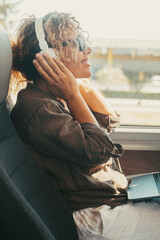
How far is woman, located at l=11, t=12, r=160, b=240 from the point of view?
1.09 metres

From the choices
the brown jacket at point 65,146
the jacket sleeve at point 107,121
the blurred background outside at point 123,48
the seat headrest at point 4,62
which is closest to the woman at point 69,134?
the brown jacket at point 65,146

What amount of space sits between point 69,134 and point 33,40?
1.30 feet

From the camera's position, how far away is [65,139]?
1.07 metres

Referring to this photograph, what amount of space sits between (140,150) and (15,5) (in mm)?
1095

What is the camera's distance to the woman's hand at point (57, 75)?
118 centimetres

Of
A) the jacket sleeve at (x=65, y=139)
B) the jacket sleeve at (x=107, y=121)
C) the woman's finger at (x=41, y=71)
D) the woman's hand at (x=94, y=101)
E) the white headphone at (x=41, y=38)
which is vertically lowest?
the jacket sleeve at (x=107, y=121)

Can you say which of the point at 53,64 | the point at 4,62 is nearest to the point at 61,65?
the point at 53,64

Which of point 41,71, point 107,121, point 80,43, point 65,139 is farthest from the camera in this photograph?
point 107,121

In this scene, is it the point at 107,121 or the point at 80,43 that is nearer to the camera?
the point at 80,43

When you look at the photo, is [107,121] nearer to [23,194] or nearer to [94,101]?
[94,101]

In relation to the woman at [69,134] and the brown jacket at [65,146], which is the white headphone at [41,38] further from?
the brown jacket at [65,146]

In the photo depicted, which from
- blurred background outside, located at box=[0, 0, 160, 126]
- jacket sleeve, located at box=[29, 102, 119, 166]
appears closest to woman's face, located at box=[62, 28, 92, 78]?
jacket sleeve, located at box=[29, 102, 119, 166]

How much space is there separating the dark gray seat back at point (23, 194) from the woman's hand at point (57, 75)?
157 millimetres

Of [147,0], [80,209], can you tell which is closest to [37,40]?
[80,209]
